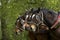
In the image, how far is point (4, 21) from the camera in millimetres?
9367

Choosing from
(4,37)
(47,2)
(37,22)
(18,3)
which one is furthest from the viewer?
(4,37)

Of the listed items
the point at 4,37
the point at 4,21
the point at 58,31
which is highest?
the point at 58,31

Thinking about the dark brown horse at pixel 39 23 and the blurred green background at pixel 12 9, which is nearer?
the dark brown horse at pixel 39 23

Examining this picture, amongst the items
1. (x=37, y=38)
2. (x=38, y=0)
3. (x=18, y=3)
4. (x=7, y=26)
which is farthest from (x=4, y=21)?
(x=37, y=38)

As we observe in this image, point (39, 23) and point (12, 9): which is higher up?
point (39, 23)

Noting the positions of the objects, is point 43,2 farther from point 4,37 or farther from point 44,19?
point 44,19

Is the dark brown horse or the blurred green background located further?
the blurred green background

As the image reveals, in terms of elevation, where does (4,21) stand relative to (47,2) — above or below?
below

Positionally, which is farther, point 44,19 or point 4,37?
point 4,37

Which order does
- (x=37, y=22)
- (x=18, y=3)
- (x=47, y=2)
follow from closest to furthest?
(x=37, y=22) < (x=47, y=2) < (x=18, y=3)

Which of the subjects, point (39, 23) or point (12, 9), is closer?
point (39, 23)

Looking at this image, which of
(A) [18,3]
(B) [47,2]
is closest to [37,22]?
(B) [47,2]

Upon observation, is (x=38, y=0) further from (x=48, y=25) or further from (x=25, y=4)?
(x=48, y=25)

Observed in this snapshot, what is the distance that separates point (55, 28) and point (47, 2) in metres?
6.32
